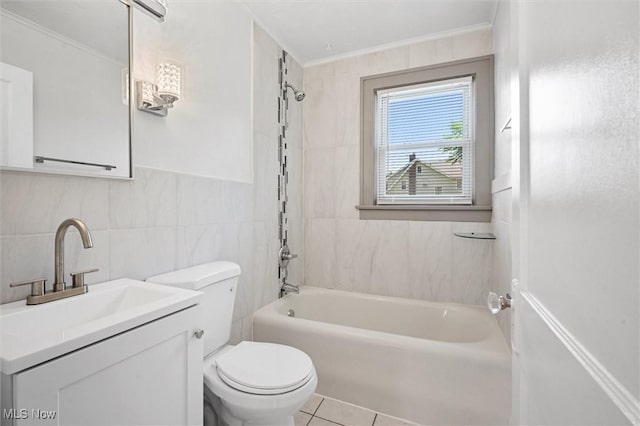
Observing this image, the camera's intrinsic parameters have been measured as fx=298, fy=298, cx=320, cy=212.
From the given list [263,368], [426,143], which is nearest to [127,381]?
[263,368]

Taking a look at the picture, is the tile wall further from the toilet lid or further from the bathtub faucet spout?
the bathtub faucet spout

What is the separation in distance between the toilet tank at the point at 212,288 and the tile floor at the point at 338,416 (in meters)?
0.67

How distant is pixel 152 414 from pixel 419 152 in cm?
233

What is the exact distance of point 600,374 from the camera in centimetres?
34

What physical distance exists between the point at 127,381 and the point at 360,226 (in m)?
2.00

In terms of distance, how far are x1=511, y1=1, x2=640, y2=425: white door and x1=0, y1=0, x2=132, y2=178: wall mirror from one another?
55.2 inches

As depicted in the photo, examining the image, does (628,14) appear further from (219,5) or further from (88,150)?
(219,5)

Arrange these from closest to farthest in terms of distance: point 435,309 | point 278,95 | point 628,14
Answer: point 628,14 → point 435,309 → point 278,95

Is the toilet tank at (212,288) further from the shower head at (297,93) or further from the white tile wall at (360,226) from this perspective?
the shower head at (297,93)

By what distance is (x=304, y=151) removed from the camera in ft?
9.20

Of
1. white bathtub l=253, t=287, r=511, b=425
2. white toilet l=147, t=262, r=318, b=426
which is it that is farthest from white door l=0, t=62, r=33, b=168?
white bathtub l=253, t=287, r=511, b=425

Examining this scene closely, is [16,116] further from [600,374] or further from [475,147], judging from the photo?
[475,147]

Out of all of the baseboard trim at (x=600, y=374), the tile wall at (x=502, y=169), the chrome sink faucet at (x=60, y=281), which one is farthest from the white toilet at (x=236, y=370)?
the tile wall at (x=502, y=169)

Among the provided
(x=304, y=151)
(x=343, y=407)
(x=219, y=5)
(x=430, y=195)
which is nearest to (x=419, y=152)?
(x=430, y=195)
